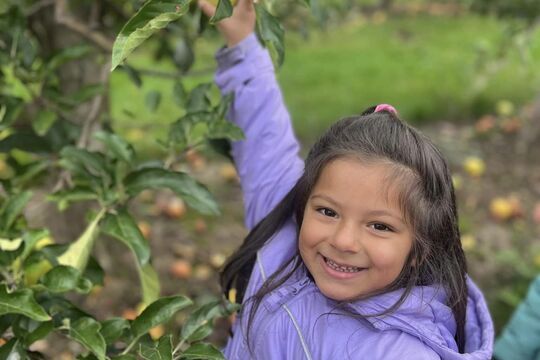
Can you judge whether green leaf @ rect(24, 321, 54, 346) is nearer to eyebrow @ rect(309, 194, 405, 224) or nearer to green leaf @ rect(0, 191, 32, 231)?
green leaf @ rect(0, 191, 32, 231)

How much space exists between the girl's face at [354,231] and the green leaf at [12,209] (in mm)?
509

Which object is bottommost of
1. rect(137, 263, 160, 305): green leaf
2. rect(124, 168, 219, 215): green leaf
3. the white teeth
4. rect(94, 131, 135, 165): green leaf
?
rect(137, 263, 160, 305): green leaf

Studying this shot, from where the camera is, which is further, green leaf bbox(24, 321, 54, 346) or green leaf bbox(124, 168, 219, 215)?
green leaf bbox(124, 168, 219, 215)

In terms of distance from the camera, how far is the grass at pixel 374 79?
3910 millimetres

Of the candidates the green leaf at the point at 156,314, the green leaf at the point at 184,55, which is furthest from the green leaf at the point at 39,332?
the green leaf at the point at 184,55

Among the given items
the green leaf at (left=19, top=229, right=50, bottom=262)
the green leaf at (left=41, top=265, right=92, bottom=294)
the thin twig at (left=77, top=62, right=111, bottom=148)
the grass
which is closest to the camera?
the green leaf at (left=41, top=265, right=92, bottom=294)

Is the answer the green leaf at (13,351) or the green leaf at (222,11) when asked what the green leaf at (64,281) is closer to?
the green leaf at (13,351)

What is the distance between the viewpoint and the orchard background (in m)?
1.10

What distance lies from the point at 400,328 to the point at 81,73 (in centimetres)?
150

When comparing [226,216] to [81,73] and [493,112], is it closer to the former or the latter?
[81,73]

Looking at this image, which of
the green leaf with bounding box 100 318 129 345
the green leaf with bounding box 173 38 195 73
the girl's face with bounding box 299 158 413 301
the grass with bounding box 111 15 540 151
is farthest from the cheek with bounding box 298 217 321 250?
the grass with bounding box 111 15 540 151

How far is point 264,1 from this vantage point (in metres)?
1.22

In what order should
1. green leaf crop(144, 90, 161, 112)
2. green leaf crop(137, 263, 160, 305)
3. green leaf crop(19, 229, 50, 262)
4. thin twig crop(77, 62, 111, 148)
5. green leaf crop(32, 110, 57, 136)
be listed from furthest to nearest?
green leaf crop(144, 90, 161, 112)
thin twig crop(77, 62, 111, 148)
green leaf crop(32, 110, 57, 136)
green leaf crop(137, 263, 160, 305)
green leaf crop(19, 229, 50, 262)

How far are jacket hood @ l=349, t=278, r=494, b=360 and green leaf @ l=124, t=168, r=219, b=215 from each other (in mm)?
351
